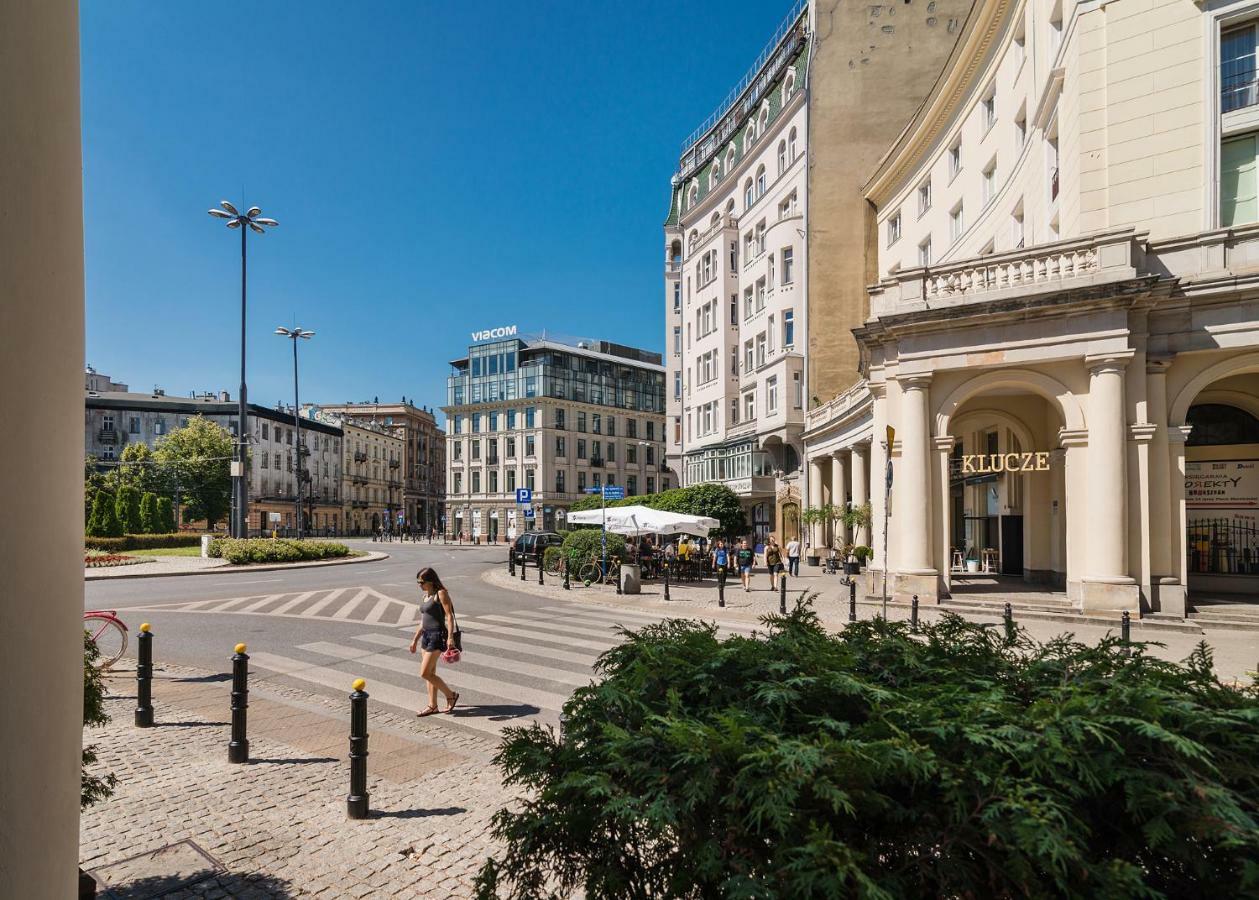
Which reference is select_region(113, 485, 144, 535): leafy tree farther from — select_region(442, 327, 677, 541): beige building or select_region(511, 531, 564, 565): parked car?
→ select_region(442, 327, 677, 541): beige building

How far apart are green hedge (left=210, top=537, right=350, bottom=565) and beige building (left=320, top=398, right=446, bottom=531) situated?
78.6m

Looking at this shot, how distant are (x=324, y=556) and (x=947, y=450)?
3101 centimetres

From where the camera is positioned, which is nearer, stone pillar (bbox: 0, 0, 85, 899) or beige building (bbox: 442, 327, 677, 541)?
stone pillar (bbox: 0, 0, 85, 899)

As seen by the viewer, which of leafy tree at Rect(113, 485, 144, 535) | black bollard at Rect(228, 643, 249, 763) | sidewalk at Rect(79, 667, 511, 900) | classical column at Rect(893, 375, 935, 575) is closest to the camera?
sidewalk at Rect(79, 667, 511, 900)

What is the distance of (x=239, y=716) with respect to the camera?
6637mm

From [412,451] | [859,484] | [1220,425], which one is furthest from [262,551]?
[412,451]

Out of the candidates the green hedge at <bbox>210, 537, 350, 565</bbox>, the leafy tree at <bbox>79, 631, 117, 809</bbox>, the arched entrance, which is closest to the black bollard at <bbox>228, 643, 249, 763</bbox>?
the leafy tree at <bbox>79, 631, 117, 809</bbox>

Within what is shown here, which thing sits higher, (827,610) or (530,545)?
(530,545)

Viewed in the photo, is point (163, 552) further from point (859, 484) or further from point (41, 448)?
point (41, 448)

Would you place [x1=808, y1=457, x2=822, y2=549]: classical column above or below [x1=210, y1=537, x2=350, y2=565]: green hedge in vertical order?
above

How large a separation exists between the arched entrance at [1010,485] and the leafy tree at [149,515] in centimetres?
4876

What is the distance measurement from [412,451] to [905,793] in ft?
403

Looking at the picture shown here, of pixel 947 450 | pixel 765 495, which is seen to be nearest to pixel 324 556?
pixel 765 495

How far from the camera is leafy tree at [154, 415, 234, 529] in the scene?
5969cm
